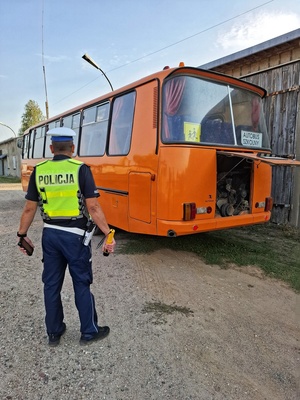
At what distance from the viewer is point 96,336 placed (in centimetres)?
288

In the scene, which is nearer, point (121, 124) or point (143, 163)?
point (143, 163)

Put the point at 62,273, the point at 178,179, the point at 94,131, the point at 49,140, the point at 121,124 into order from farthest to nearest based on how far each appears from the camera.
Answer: the point at 49,140
the point at 94,131
the point at 121,124
the point at 178,179
the point at 62,273

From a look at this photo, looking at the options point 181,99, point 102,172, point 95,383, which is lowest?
point 95,383

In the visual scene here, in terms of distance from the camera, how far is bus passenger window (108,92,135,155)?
5.02 m

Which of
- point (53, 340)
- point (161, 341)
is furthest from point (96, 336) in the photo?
point (161, 341)

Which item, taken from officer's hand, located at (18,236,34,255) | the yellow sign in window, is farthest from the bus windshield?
officer's hand, located at (18,236,34,255)

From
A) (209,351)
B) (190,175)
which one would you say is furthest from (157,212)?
(209,351)

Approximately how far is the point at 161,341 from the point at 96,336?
60cm

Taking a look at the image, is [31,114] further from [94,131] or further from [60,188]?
[60,188]

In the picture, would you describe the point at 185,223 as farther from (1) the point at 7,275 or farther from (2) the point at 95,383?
(1) the point at 7,275

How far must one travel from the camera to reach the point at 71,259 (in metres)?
2.67

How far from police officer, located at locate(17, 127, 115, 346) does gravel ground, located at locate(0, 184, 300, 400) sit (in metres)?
0.36

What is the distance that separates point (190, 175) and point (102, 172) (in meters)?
2.18

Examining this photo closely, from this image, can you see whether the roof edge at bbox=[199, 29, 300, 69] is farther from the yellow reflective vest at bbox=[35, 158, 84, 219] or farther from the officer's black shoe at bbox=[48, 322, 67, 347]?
the officer's black shoe at bbox=[48, 322, 67, 347]
